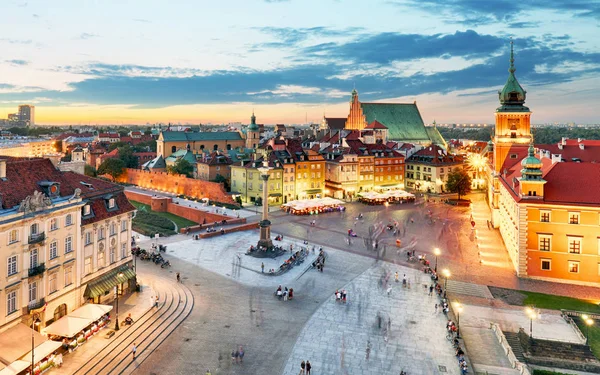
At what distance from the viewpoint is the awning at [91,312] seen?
29594 mm

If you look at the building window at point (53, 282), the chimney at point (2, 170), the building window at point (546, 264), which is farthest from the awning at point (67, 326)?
the building window at point (546, 264)

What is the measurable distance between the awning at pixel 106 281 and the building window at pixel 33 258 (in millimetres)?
5273

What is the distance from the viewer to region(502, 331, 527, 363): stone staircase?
28.7m

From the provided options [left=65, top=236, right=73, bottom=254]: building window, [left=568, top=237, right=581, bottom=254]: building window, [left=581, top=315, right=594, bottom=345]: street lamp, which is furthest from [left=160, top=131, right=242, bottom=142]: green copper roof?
[left=581, top=315, right=594, bottom=345]: street lamp

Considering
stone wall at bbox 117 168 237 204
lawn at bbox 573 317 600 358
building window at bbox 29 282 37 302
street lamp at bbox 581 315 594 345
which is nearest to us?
building window at bbox 29 282 37 302

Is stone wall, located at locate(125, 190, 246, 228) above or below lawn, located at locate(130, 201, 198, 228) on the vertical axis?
above

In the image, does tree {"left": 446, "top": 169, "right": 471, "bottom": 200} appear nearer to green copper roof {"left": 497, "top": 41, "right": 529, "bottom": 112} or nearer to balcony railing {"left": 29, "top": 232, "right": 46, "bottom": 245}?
green copper roof {"left": 497, "top": 41, "right": 529, "bottom": 112}

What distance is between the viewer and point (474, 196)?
95.1m

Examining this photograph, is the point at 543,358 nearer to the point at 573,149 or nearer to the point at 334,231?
the point at 334,231

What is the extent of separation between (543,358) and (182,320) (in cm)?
2397

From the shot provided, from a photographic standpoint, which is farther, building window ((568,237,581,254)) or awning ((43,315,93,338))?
building window ((568,237,581,254))

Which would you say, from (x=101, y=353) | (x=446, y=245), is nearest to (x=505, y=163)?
(x=446, y=245)

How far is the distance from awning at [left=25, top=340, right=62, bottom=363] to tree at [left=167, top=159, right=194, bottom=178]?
7624 cm

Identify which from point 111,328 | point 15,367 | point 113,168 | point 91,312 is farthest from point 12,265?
point 113,168
